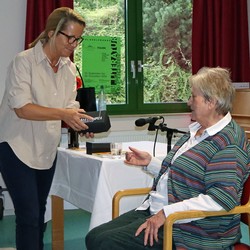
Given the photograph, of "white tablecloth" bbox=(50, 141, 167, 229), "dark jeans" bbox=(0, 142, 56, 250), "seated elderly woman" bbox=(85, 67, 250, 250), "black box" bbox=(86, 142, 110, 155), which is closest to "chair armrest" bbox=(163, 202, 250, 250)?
"seated elderly woman" bbox=(85, 67, 250, 250)

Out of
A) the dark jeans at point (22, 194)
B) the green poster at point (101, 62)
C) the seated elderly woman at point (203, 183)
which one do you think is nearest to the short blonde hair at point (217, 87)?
the seated elderly woman at point (203, 183)

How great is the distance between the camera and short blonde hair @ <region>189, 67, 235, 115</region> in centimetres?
221

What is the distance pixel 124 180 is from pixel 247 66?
117 inches

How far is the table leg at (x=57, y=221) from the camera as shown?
3.42m

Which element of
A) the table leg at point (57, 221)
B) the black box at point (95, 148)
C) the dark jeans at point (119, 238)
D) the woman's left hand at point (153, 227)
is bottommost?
the table leg at point (57, 221)

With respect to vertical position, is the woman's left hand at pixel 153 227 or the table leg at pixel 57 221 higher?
the woman's left hand at pixel 153 227

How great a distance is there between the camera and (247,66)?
5336mm

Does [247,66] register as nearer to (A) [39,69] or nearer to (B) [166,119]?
(B) [166,119]

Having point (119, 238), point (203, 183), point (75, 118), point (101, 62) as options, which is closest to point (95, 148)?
point (75, 118)

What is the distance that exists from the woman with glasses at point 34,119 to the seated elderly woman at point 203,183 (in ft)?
1.41

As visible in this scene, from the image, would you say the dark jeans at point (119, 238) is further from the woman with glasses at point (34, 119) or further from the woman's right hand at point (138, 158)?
the woman with glasses at point (34, 119)

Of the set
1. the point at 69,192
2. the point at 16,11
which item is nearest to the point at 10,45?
the point at 16,11

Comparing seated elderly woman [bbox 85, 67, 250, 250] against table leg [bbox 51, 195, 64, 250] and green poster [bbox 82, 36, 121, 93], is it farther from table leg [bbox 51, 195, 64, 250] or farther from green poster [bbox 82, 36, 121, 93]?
green poster [bbox 82, 36, 121, 93]

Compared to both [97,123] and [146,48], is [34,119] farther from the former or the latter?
[146,48]
